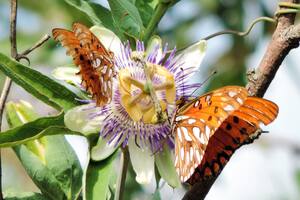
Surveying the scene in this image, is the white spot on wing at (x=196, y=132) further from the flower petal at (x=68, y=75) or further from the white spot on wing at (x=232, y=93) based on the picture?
the flower petal at (x=68, y=75)

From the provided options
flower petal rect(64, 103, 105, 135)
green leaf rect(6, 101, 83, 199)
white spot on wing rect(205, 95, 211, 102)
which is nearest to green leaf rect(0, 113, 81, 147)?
flower petal rect(64, 103, 105, 135)

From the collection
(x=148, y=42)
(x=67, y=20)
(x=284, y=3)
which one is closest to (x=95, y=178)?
(x=148, y=42)

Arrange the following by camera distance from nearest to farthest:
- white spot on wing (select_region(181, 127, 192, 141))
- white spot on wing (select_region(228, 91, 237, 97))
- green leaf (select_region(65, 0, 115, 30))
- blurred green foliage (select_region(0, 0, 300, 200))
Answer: white spot on wing (select_region(228, 91, 237, 97))
white spot on wing (select_region(181, 127, 192, 141))
green leaf (select_region(65, 0, 115, 30))
blurred green foliage (select_region(0, 0, 300, 200))

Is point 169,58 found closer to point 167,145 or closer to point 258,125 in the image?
point 167,145

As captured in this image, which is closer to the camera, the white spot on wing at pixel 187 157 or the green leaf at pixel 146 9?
the white spot on wing at pixel 187 157

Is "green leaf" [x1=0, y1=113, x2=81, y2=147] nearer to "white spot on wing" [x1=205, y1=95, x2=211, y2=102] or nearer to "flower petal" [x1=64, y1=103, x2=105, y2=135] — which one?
"flower petal" [x1=64, y1=103, x2=105, y2=135]

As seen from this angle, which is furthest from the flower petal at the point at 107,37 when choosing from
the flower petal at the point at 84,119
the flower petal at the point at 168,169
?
the flower petal at the point at 168,169

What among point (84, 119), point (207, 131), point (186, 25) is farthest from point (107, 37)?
point (186, 25)

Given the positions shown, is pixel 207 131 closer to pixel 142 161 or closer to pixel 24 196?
pixel 142 161
